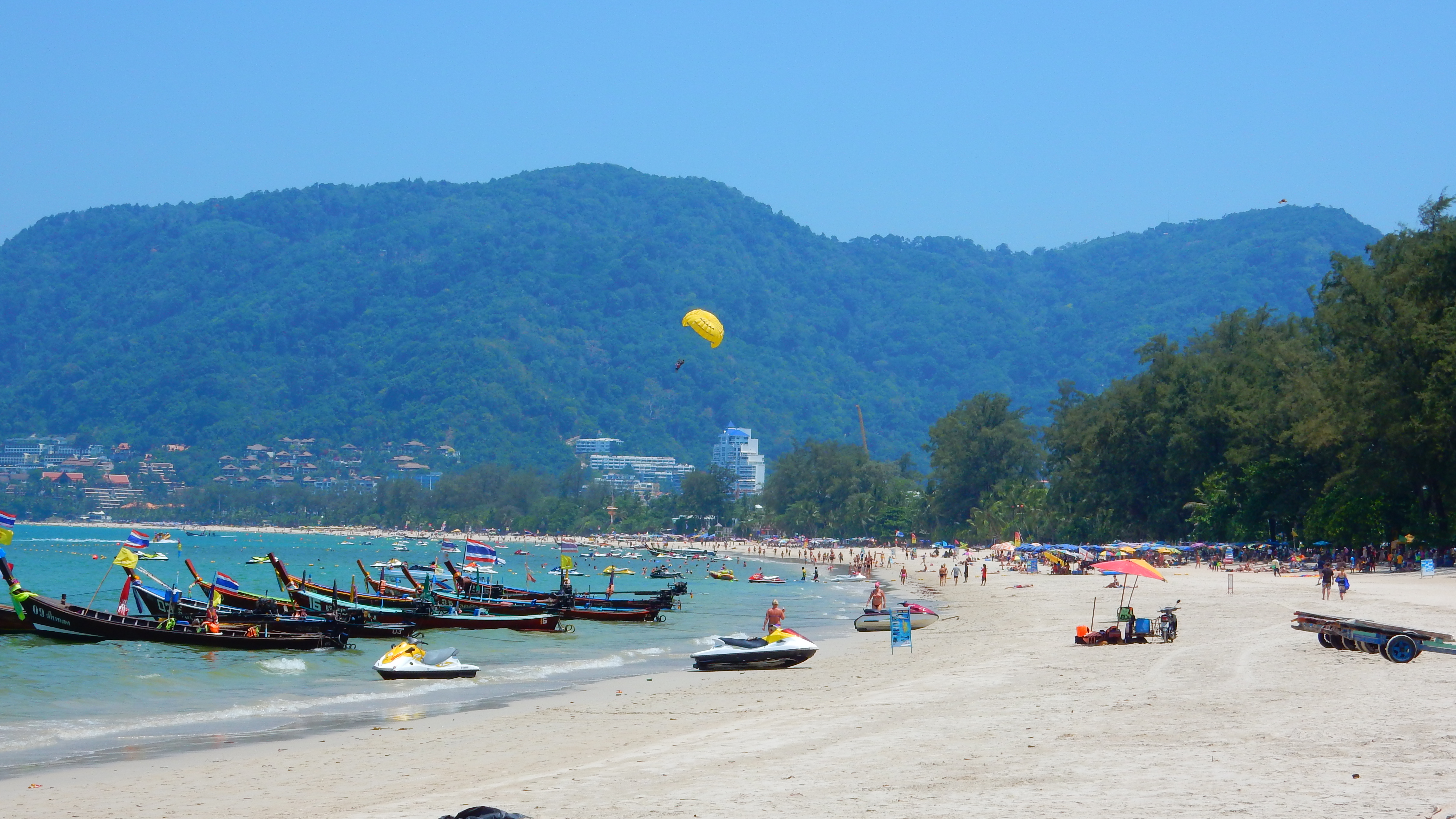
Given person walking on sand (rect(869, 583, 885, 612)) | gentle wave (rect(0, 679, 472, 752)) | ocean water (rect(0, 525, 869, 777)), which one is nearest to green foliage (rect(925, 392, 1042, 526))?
ocean water (rect(0, 525, 869, 777))

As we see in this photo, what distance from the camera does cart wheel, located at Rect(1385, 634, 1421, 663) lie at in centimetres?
1856

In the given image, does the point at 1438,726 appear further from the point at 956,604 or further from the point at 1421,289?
the point at 1421,289

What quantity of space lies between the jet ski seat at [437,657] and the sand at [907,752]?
4.61 meters

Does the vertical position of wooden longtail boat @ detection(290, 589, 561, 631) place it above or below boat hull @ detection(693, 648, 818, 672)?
below

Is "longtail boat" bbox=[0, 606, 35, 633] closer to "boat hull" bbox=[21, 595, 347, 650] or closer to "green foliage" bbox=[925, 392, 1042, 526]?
"boat hull" bbox=[21, 595, 347, 650]

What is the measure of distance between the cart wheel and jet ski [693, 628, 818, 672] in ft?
36.1

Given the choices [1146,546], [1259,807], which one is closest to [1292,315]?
[1146,546]

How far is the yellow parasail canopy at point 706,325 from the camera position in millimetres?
43938

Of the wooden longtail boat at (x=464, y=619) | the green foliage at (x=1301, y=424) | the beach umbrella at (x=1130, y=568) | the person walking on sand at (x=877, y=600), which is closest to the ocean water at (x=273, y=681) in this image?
the wooden longtail boat at (x=464, y=619)

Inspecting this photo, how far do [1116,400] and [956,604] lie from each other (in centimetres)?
5033

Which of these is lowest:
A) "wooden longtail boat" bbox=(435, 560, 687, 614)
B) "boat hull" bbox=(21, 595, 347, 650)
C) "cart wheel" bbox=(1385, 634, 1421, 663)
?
"boat hull" bbox=(21, 595, 347, 650)

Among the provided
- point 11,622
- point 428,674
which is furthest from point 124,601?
point 428,674

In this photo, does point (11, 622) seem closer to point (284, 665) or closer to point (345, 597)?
point (345, 597)

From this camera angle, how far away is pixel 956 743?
13820mm
